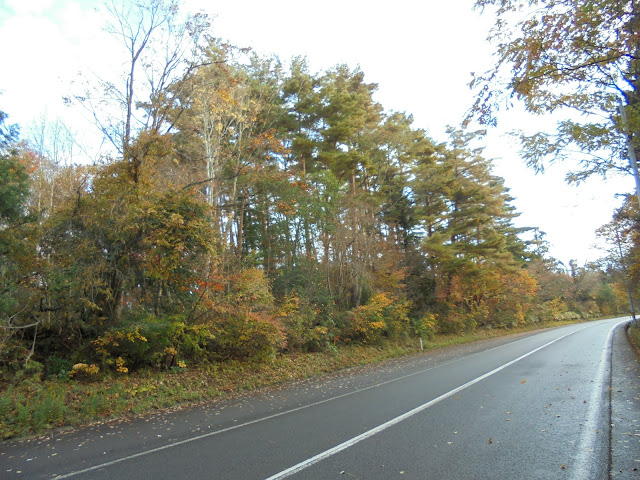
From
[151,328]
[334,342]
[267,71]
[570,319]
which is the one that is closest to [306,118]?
[267,71]

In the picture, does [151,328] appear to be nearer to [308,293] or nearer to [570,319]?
[308,293]

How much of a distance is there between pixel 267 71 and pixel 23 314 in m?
15.4

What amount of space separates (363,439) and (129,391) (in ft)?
20.6

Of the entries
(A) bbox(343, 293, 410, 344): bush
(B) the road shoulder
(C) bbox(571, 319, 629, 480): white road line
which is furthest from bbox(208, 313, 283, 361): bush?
(B) the road shoulder

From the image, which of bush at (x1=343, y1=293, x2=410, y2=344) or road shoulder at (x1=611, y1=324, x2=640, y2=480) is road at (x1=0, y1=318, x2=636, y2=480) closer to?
road shoulder at (x1=611, y1=324, x2=640, y2=480)

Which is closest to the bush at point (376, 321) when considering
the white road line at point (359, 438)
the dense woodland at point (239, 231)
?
the dense woodland at point (239, 231)

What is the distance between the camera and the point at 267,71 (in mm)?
20031

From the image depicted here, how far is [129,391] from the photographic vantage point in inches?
360

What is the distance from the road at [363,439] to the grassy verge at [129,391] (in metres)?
0.76

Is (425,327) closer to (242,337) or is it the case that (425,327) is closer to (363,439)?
(242,337)

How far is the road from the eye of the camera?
4508 millimetres

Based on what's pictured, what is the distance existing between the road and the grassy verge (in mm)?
755

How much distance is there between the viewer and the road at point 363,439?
4.51 metres

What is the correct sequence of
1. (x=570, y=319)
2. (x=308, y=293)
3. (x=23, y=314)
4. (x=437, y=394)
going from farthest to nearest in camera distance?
(x=570, y=319) → (x=308, y=293) → (x=23, y=314) → (x=437, y=394)
